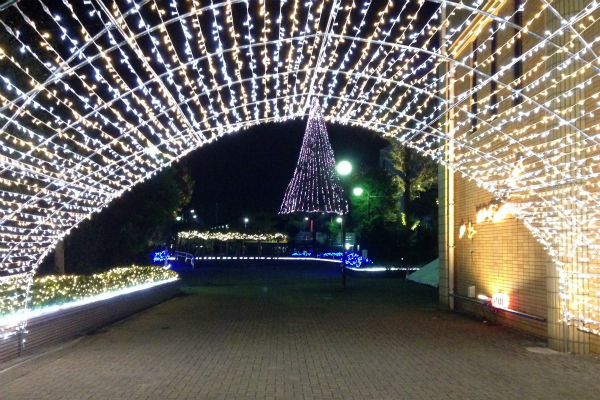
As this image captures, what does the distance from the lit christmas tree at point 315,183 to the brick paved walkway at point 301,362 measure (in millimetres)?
16066

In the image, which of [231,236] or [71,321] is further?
[231,236]

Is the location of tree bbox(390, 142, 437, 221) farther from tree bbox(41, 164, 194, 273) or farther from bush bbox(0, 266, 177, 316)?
bush bbox(0, 266, 177, 316)

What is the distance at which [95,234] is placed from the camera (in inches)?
813

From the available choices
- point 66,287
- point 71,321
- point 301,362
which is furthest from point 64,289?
point 301,362

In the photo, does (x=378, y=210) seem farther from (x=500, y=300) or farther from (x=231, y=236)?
(x=500, y=300)

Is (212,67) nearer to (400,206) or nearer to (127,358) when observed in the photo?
(127,358)

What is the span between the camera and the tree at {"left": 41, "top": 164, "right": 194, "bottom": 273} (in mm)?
20219

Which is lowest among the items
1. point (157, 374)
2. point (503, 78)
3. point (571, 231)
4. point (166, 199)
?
point (157, 374)

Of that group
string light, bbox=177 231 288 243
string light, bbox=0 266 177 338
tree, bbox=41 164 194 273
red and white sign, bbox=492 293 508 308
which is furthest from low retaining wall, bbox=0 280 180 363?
string light, bbox=177 231 288 243

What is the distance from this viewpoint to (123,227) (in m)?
21.6

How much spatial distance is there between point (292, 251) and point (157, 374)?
49.3 meters

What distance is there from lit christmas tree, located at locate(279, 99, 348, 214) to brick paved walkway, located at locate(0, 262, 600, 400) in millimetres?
16066

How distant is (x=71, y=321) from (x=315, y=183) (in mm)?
23659

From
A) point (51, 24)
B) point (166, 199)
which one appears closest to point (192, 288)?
point (166, 199)
